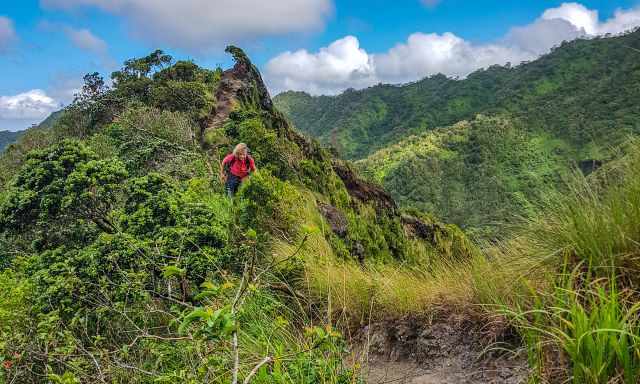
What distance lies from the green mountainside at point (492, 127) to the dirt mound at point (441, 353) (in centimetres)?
3504

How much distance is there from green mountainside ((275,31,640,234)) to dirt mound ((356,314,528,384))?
3504cm

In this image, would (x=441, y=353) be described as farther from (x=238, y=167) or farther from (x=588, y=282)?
(x=238, y=167)

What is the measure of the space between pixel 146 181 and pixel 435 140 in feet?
296

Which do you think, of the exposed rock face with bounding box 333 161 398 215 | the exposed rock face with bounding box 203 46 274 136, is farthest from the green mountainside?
the exposed rock face with bounding box 203 46 274 136

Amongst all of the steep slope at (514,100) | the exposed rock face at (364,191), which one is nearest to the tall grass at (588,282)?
the exposed rock face at (364,191)

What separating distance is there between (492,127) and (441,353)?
91.9 m

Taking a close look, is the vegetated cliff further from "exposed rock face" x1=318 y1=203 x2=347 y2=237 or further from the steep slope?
the steep slope

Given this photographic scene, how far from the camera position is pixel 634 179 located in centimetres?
252

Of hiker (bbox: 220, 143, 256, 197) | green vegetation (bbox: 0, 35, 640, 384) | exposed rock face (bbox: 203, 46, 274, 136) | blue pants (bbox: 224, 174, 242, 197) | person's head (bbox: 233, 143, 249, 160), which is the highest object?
exposed rock face (bbox: 203, 46, 274, 136)

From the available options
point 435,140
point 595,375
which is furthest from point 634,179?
point 435,140

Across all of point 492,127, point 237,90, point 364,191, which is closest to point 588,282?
point 364,191

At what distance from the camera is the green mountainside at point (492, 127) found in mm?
68625

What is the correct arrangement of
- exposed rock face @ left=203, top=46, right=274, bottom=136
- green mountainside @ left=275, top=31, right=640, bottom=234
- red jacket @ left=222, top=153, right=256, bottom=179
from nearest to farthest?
red jacket @ left=222, top=153, right=256, bottom=179 → exposed rock face @ left=203, top=46, right=274, bottom=136 → green mountainside @ left=275, top=31, right=640, bottom=234

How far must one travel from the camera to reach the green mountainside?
225ft
